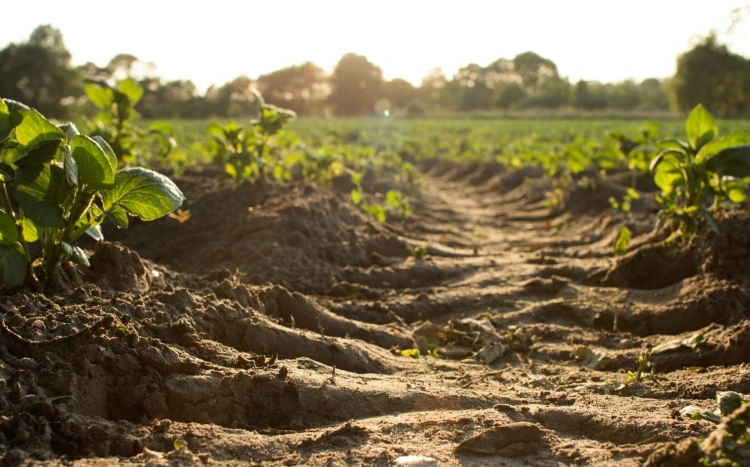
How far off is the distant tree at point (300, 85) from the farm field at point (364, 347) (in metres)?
76.5

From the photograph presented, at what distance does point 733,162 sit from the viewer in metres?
3.76

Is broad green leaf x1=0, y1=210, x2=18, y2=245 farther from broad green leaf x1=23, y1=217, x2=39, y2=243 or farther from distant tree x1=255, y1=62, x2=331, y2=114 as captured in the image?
distant tree x1=255, y1=62, x2=331, y2=114

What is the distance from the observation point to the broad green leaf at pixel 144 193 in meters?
2.29

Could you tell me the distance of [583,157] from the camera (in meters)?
9.50

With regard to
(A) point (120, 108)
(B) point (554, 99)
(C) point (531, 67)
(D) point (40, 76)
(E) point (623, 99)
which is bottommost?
(A) point (120, 108)

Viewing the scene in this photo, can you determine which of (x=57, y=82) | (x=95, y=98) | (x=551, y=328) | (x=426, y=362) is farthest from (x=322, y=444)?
(x=57, y=82)

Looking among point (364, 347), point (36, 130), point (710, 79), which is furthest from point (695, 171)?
point (710, 79)

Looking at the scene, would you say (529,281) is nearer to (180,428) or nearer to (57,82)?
(180,428)

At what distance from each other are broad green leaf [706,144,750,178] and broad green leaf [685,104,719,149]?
27cm

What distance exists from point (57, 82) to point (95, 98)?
48.3 metres

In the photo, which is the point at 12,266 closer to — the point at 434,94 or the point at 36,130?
the point at 36,130

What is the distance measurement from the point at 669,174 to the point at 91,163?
383 centimetres

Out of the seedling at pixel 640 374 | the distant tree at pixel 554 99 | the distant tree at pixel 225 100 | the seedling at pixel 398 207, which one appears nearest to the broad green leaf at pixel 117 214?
the seedling at pixel 640 374

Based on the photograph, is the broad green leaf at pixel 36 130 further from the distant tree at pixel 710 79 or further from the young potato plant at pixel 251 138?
the distant tree at pixel 710 79
